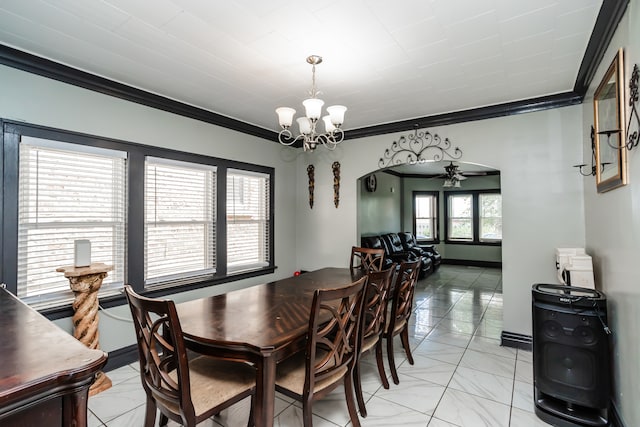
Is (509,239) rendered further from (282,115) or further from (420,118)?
(282,115)

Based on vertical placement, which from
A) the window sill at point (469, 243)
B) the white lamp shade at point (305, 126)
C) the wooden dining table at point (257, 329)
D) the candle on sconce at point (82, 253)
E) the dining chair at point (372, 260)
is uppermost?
the white lamp shade at point (305, 126)

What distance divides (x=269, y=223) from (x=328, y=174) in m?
1.16

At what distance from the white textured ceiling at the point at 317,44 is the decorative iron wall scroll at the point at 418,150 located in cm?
73

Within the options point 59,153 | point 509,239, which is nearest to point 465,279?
point 509,239

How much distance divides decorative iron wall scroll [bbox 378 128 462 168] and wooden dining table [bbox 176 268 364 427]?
7.99 feet

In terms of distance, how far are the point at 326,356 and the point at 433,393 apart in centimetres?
125

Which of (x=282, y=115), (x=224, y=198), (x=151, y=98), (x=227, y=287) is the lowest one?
(x=227, y=287)

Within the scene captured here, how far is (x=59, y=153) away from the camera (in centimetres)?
267

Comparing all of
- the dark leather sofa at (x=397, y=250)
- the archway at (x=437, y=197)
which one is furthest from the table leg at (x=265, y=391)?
the archway at (x=437, y=197)

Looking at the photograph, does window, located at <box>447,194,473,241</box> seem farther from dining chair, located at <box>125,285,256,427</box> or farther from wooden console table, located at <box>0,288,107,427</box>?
wooden console table, located at <box>0,288,107,427</box>

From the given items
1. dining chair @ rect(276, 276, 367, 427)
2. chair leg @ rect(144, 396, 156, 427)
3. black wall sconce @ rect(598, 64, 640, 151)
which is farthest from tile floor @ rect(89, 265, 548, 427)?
black wall sconce @ rect(598, 64, 640, 151)

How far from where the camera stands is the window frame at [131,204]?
2.38 meters

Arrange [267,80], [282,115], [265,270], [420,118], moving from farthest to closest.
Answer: [265,270], [420,118], [267,80], [282,115]

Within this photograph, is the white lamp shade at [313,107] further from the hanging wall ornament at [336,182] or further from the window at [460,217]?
the window at [460,217]
